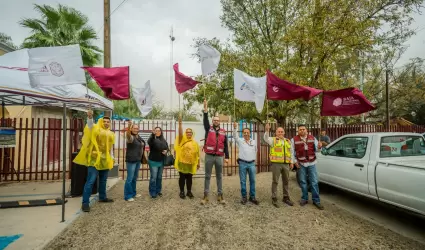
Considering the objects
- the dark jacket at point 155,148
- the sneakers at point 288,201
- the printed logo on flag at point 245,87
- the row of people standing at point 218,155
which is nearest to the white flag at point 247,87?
the printed logo on flag at point 245,87

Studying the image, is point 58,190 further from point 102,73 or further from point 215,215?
point 215,215

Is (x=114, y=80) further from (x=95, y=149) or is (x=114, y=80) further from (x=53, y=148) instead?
(x=53, y=148)

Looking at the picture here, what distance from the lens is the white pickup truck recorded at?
3.73 metres

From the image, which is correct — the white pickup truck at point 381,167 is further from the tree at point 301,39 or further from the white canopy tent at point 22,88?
the white canopy tent at point 22,88

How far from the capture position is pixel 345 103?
575 cm

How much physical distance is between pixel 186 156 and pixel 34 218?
3140 mm

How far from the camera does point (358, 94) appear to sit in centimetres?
557

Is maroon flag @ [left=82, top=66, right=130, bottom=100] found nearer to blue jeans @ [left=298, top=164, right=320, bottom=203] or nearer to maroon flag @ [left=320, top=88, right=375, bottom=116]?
blue jeans @ [left=298, top=164, right=320, bottom=203]

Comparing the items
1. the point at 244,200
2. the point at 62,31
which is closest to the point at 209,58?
the point at 244,200

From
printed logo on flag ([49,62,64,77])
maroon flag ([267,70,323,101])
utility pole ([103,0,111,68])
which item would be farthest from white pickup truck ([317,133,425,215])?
utility pole ([103,0,111,68])

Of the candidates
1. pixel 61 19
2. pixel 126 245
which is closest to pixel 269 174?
pixel 126 245

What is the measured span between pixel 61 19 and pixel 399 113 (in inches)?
1135

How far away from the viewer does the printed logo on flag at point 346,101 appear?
5617 mm

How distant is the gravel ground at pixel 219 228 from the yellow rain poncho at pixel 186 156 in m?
0.81
